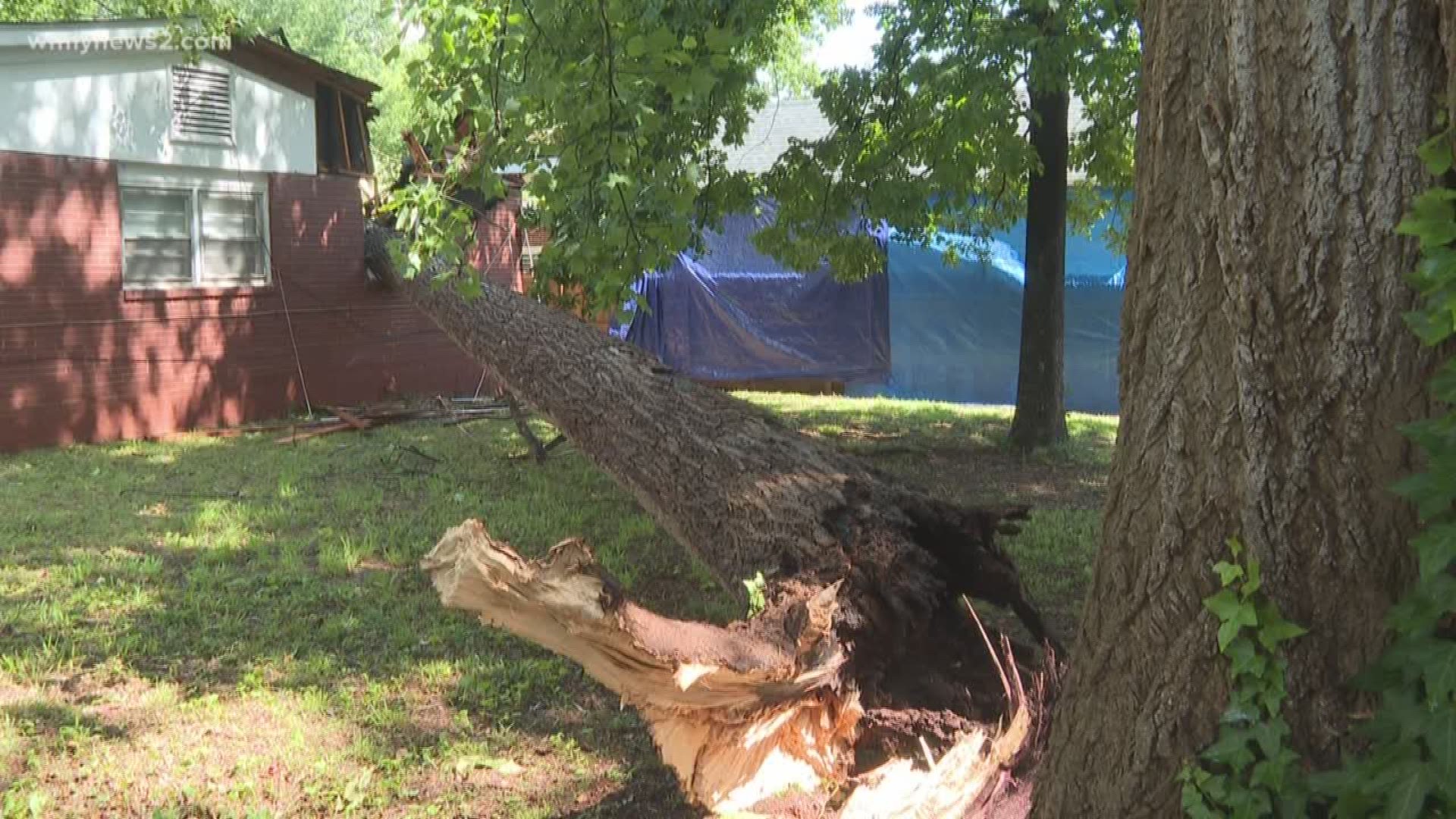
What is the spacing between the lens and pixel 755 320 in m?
16.0

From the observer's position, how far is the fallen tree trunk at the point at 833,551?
3.90m

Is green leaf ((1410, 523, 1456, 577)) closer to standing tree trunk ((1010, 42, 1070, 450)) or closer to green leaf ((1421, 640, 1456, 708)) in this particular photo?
green leaf ((1421, 640, 1456, 708))

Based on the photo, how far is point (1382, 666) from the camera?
92.7 inches

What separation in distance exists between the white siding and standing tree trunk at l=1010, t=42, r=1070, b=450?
25.1 feet

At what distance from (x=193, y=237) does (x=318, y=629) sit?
783 cm

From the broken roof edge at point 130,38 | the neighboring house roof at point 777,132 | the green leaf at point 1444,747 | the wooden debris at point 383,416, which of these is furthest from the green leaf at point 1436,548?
the neighboring house roof at point 777,132

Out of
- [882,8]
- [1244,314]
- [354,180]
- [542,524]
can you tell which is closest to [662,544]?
[542,524]

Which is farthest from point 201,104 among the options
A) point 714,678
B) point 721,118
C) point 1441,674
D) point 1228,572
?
point 1441,674

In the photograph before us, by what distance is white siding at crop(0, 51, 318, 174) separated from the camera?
1068 cm

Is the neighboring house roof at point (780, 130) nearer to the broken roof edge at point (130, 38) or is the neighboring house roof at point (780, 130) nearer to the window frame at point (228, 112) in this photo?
the broken roof edge at point (130, 38)

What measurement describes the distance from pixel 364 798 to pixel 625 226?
2.06 m

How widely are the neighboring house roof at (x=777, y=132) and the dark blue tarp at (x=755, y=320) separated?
3065 millimetres

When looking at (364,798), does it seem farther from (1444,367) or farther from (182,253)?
(182,253)

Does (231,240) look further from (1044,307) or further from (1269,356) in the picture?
(1269,356)
